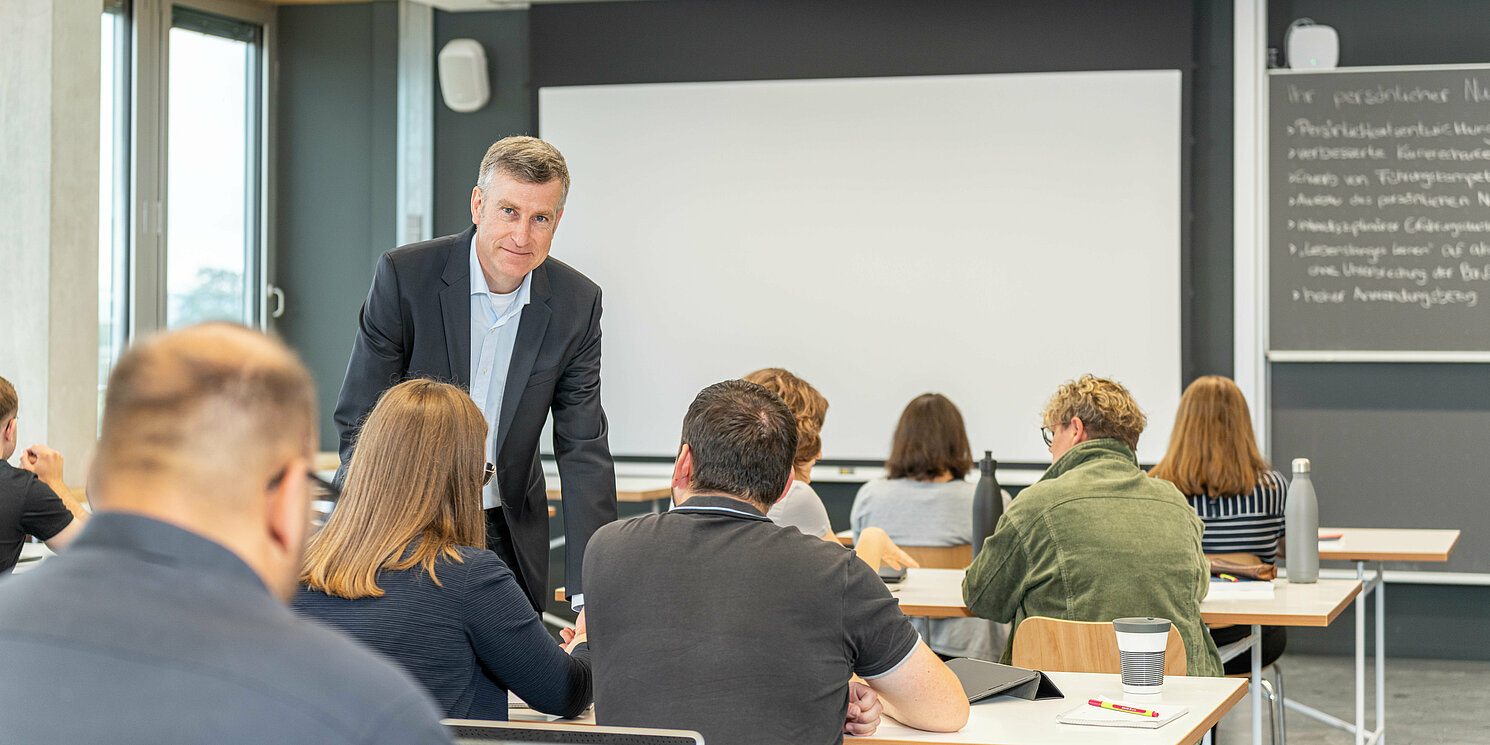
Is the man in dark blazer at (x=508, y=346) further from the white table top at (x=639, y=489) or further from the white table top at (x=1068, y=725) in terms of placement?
the white table top at (x=639, y=489)

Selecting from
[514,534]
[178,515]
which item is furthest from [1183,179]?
[178,515]

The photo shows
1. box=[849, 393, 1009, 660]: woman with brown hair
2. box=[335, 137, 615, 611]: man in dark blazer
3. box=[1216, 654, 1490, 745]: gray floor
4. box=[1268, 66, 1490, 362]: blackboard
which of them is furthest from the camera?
box=[1268, 66, 1490, 362]: blackboard

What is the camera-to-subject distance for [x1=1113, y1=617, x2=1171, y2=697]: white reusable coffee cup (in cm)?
216

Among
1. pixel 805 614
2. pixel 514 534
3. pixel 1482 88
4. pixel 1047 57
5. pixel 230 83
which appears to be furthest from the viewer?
pixel 230 83

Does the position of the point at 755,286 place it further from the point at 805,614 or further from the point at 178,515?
the point at 178,515

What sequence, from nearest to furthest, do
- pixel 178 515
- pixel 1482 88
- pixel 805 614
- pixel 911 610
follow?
pixel 178 515, pixel 805 614, pixel 911 610, pixel 1482 88

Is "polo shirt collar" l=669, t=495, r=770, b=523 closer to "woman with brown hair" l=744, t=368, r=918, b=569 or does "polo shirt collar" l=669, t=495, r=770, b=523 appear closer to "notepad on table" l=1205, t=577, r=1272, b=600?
"woman with brown hair" l=744, t=368, r=918, b=569

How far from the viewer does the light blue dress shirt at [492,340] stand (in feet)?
7.82

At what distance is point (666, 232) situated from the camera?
20.2ft

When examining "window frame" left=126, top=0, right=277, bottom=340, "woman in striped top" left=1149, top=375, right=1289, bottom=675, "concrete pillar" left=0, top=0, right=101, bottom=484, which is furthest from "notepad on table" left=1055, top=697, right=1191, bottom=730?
"window frame" left=126, top=0, right=277, bottom=340

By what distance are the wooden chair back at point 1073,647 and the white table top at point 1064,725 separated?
0.29 meters

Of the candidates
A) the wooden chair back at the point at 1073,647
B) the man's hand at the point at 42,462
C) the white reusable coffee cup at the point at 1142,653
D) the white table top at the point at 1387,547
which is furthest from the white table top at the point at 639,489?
the white reusable coffee cup at the point at 1142,653

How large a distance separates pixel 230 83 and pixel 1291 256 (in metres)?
4.60

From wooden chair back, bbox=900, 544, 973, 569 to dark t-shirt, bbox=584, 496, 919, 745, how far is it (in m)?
2.36
